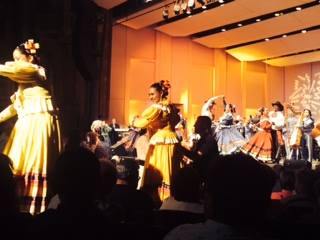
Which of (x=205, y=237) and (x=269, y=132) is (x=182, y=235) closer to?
(x=205, y=237)

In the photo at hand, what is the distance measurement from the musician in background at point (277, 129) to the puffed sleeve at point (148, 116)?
7.07 meters

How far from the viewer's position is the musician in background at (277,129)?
11812 mm

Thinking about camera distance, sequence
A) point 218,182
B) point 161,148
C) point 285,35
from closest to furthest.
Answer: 1. point 218,182
2. point 161,148
3. point 285,35

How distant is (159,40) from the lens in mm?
18703

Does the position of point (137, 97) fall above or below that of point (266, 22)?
below

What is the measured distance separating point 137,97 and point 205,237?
16.7 meters

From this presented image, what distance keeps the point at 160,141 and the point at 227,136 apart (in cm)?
716

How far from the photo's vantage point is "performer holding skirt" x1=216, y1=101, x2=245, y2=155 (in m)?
12.1

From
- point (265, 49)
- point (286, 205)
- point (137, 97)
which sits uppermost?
point (265, 49)

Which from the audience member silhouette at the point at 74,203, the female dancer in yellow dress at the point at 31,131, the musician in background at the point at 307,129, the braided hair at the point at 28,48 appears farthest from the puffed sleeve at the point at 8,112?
the musician in background at the point at 307,129

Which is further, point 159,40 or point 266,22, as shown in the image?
point 159,40

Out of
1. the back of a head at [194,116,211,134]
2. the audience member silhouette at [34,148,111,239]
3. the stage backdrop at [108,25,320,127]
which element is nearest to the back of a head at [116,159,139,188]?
the back of a head at [194,116,211,134]

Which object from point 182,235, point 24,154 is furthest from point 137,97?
point 182,235

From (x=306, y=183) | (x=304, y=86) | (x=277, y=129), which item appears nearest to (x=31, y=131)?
(x=306, y=183)
